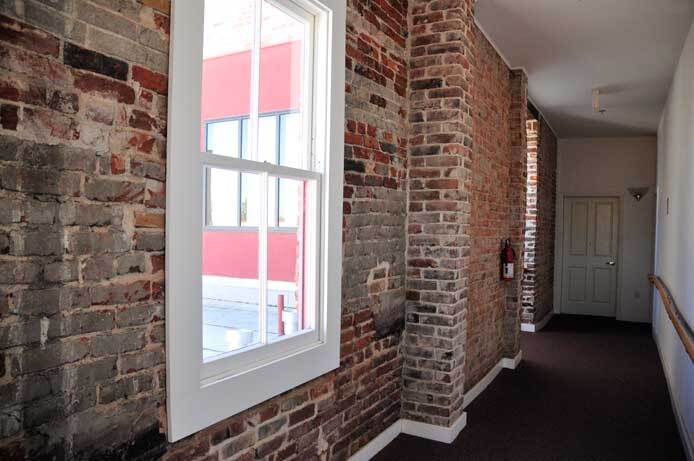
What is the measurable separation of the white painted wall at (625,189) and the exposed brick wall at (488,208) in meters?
4.43

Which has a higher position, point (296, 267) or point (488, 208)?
point (488, 208)

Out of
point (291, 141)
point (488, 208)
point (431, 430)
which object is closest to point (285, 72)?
point (291, 141)

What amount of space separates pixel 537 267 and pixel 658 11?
176 inches

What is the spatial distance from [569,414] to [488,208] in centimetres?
188

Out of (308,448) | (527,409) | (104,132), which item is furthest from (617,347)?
(104,132)

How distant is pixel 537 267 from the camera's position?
311 inches

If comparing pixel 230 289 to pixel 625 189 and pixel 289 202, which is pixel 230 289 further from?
pixel 625 189

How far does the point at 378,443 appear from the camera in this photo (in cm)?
344

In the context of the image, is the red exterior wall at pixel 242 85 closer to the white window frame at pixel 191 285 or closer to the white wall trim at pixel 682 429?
the white window frame at pixel 191 285

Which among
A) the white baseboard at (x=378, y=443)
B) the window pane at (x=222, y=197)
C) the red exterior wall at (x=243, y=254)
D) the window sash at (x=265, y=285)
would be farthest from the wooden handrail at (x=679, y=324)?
the window pane at (x=222, y=197)

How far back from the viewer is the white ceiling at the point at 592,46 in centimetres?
408

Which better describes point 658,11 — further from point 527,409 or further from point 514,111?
point 527,409

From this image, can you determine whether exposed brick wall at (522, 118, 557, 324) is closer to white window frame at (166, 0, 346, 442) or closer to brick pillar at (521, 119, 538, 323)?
brick pillar at (521, 119, 538, 323)

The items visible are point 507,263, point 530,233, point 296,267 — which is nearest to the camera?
point 296,267
